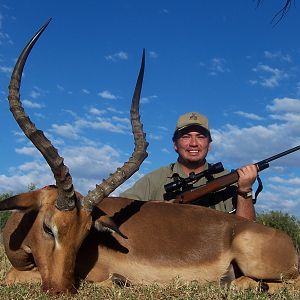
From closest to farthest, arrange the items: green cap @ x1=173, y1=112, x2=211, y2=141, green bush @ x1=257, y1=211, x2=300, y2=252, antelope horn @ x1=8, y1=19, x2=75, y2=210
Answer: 1. antelope horn @ x1=8, y1=19, x2=75, y2=210
2. green cap @ x1=173, y1=112, x2=211, y2=141
3. green bush @ x1=257, y1=211, x2=300, y2=252

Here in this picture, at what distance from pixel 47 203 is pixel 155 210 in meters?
1.48

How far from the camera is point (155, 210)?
6.89 m

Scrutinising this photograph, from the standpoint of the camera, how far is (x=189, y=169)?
884 centimetres

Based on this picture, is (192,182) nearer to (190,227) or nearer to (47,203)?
(190,227)

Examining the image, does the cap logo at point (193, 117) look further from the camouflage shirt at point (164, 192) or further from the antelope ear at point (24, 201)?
the antelope ear at point (24, 201)

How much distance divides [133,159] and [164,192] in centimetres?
230

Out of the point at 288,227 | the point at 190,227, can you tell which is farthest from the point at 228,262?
the point at 288,227

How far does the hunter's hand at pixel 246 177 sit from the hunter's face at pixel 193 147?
1143 millimetres

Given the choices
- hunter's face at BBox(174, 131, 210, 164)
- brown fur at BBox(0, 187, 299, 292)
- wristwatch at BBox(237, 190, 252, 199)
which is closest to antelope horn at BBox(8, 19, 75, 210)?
brown fur at BBox(0, 187, 299, 292)

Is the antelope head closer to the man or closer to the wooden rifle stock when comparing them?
the wooden rifle stock

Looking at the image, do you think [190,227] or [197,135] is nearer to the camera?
[190,227]

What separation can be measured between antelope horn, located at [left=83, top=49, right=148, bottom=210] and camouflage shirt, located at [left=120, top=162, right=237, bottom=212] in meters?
1.89

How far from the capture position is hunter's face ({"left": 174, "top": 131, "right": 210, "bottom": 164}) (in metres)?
8.71

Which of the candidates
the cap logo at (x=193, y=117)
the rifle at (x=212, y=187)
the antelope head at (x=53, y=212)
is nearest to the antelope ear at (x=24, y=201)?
the antelope head at (x=53, y=212)
